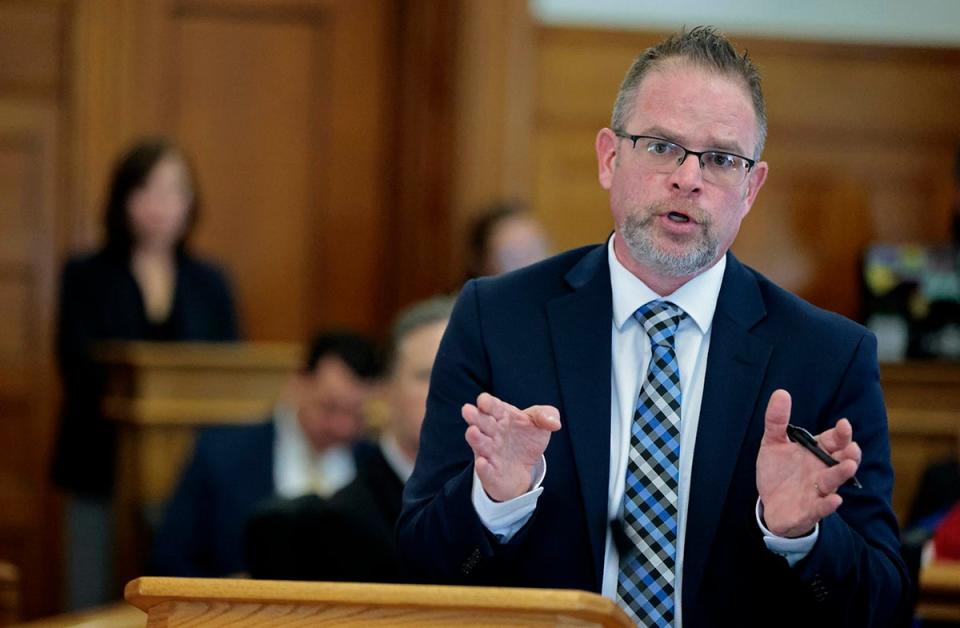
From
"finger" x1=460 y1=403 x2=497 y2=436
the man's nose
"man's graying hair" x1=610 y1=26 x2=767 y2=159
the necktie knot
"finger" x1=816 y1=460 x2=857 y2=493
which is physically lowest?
"finger" x1=816 y1=460 x2=857 y2=493

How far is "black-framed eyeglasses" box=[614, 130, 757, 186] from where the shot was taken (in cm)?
235

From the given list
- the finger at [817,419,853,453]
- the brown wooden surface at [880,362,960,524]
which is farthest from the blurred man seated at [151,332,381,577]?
the finger at [817,419,853,453]

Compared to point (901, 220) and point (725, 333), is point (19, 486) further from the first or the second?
point (725, 333)

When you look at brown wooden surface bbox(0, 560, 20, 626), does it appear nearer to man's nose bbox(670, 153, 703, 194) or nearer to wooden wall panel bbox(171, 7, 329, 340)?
man's nose bbox(670, 153, 703, 194)

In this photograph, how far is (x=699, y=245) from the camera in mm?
2340

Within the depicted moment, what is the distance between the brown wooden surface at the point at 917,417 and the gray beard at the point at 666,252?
10.8 ft

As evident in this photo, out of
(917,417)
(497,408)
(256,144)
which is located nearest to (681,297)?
(497,408)

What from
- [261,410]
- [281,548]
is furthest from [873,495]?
[261,410]

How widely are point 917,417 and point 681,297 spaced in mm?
3313

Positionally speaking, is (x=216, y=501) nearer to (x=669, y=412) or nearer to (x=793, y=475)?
(x=669, y=412)

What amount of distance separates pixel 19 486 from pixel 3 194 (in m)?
1.42

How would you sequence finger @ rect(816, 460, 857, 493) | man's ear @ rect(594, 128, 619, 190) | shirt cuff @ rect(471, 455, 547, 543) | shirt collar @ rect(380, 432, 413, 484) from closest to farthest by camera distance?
finger @ rect(816, 460, 857, 493) → shirt cuff @ rect(471, 455, 547, 543) → man's ear @ rect(594, 128, 619, 190) → shirt collar @ rect(380, 432, 413, 484)

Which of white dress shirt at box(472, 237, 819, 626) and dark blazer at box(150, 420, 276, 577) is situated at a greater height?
white dress shirt at box(472, 237, 819, 626)

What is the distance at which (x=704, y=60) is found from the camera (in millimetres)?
2369
